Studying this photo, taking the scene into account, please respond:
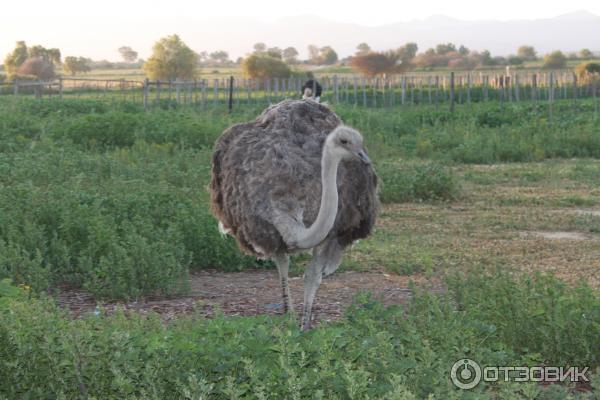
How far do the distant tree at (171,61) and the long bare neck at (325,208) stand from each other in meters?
61.4

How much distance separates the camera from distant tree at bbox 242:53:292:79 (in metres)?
56.9

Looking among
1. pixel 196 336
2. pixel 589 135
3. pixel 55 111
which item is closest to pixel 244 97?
pixel 55 111

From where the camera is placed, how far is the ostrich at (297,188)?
6531mm

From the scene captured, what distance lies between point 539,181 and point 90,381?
1058 cm

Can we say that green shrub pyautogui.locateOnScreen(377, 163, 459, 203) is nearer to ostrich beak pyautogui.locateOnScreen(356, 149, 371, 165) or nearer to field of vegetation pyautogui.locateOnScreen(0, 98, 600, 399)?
field of vegetation pyautogui.locateOnScreen(0, 98, 600, 399)

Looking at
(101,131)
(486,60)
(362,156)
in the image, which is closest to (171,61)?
(486,60)

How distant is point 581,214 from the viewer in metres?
11.5

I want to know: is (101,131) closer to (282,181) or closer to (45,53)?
(282,181)

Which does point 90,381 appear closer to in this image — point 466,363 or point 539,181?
point 466,363

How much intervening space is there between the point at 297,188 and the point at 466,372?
226cm

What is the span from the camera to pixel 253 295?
26.5 feet

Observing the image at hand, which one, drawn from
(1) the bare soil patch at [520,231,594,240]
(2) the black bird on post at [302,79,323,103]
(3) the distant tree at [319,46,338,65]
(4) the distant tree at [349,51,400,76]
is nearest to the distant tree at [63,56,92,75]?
(3) the distant tree at [319,46,338,65]

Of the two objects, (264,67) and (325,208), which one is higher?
(264,67)

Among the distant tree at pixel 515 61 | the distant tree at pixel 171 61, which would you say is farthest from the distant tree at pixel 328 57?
the distant tree at pixel 171 61
